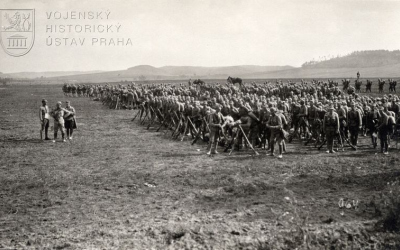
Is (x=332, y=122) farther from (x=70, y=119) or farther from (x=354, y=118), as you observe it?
(x=70, y=119)

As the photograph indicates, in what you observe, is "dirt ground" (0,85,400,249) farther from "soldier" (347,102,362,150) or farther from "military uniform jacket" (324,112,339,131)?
"military uniform jacket" (324,112,339,131)

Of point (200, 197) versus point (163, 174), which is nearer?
point (200, 197)

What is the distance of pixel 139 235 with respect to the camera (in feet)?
23.3

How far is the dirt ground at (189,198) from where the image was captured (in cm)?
702

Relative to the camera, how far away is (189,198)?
9148mm

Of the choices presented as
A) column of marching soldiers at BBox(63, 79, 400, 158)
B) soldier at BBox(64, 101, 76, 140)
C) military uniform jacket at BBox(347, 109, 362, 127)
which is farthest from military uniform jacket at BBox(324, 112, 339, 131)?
soldier at BBox(64, 101, 76, 140)

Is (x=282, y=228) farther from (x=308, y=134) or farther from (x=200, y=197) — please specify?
(x=308, y=134)

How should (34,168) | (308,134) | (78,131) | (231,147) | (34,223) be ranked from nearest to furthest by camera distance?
(34,223)
(34,168)
(231,147)
(308,134)
(78,131)

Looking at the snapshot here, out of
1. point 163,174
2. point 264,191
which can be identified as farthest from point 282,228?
point 163,174

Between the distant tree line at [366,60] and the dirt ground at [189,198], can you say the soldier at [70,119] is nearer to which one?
the dirt ground at [189,198]

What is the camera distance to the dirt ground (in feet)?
23.0

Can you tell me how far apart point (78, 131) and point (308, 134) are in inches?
451

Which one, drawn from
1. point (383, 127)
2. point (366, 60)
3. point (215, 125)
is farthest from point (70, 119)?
point (366, 60)

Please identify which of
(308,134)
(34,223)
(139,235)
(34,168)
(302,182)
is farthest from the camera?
(308,134)
